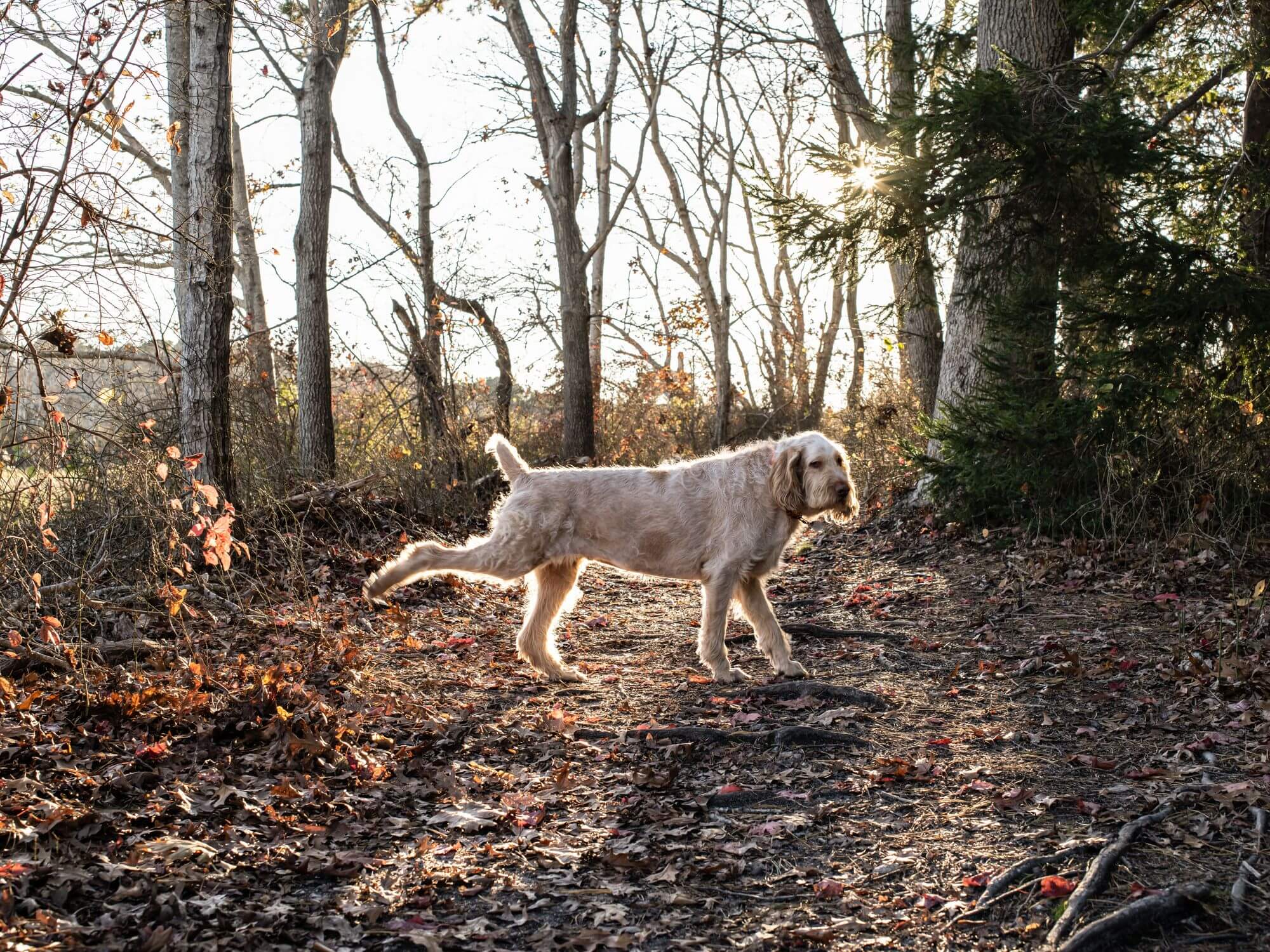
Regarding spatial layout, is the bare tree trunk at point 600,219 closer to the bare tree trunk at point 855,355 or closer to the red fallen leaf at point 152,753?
the bare tree trunk at point 855,355

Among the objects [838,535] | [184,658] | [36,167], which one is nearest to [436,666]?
[184,658]

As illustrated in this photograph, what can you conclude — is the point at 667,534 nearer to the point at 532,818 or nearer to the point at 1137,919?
the point at 532,818

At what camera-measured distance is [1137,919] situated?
343 cm

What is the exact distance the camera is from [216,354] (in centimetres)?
815

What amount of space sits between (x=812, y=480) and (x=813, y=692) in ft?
4.43

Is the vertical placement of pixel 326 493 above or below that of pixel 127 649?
above

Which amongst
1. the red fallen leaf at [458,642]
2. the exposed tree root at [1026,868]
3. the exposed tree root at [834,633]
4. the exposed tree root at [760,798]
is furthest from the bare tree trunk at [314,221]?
the exposed tree root at [1026,868]

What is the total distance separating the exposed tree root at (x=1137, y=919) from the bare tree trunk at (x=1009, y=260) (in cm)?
661

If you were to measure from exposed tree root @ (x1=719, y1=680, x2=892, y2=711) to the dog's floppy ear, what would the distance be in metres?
1.16

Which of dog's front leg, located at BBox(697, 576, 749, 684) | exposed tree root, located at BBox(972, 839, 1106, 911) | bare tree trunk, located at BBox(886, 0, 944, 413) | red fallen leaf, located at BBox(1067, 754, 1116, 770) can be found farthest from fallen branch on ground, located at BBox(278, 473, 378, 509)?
bare tree trunk, located at BBox(886, 0, 944, 413)

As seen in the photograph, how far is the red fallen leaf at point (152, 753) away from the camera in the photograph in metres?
4.49

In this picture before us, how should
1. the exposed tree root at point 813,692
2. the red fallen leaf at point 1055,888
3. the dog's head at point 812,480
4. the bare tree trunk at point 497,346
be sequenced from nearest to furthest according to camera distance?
the red fallen leaf at point 1055,888
the exposed tree root at point 813,692
the dog's head at point 812,480
the bare tree trunk at point 497,346

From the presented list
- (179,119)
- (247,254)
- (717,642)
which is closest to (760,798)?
(717,642)

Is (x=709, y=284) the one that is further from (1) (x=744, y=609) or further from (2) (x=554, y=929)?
(2) (x=554, y=929)
